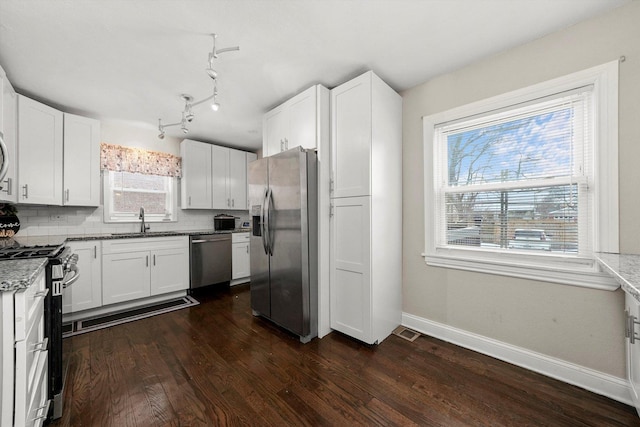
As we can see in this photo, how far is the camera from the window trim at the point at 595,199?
165 cm

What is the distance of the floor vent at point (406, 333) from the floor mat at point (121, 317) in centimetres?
251

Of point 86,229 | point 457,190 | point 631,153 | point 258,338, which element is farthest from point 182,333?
point 631,153

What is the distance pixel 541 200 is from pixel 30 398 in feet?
9.99

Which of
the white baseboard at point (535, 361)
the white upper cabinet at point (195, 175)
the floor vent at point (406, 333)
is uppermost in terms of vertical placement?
the white upper cabinet at point (195, 175)

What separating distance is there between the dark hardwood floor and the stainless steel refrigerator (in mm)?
257

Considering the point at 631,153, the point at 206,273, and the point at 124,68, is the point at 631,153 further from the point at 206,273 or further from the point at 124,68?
the point at 206,273

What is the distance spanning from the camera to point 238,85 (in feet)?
8.39

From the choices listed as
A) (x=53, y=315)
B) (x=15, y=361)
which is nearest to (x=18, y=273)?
(x=15, y=361)

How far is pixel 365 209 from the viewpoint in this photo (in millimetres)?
2252

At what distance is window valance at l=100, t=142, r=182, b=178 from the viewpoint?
3.45 meters

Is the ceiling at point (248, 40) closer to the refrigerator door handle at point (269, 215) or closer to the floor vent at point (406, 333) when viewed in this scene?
the refrigerator door handle at point (269, 215)

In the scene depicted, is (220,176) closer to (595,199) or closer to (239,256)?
(239,256)

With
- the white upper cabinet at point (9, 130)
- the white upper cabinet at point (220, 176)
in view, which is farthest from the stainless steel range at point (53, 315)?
the white upper cabinet at point (220, 176)

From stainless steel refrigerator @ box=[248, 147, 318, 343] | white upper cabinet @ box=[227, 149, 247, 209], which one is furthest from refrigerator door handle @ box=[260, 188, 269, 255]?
white upper cabinet @ box=[227, 149, 247, 209]
